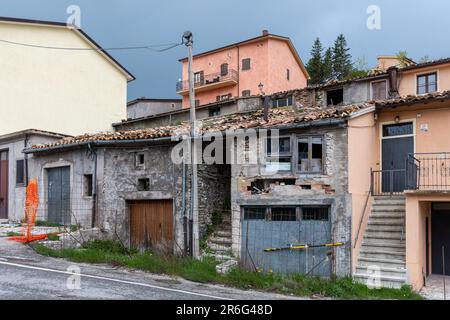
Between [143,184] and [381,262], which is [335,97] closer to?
[143,184]

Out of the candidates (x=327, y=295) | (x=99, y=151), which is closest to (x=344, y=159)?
(x=327, y=295)

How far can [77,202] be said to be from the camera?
17469 mm

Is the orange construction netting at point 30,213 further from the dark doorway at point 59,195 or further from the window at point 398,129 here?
the window at point 398,129

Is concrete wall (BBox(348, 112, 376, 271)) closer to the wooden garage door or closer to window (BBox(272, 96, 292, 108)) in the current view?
the wooden garage door

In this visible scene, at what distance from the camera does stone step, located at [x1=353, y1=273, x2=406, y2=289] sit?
12.0 metres

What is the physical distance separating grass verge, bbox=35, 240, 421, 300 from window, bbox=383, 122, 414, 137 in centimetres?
564

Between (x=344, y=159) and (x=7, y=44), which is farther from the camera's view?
(x=7, y=44)

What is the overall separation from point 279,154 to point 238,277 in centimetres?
405

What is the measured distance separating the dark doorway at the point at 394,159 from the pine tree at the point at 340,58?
104ft

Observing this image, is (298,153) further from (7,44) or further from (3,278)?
(7,44)

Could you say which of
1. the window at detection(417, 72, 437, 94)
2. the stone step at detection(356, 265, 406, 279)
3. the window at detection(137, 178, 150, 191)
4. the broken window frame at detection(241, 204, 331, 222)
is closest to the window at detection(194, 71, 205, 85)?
the window at detection(417, 72, 437, 94)

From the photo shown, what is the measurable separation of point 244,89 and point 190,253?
2593cm

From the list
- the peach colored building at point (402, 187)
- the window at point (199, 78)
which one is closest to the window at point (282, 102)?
the peach colored building at point (402, 187)

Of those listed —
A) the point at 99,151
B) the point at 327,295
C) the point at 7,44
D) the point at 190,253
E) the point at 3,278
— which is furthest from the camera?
the point at 7,44
